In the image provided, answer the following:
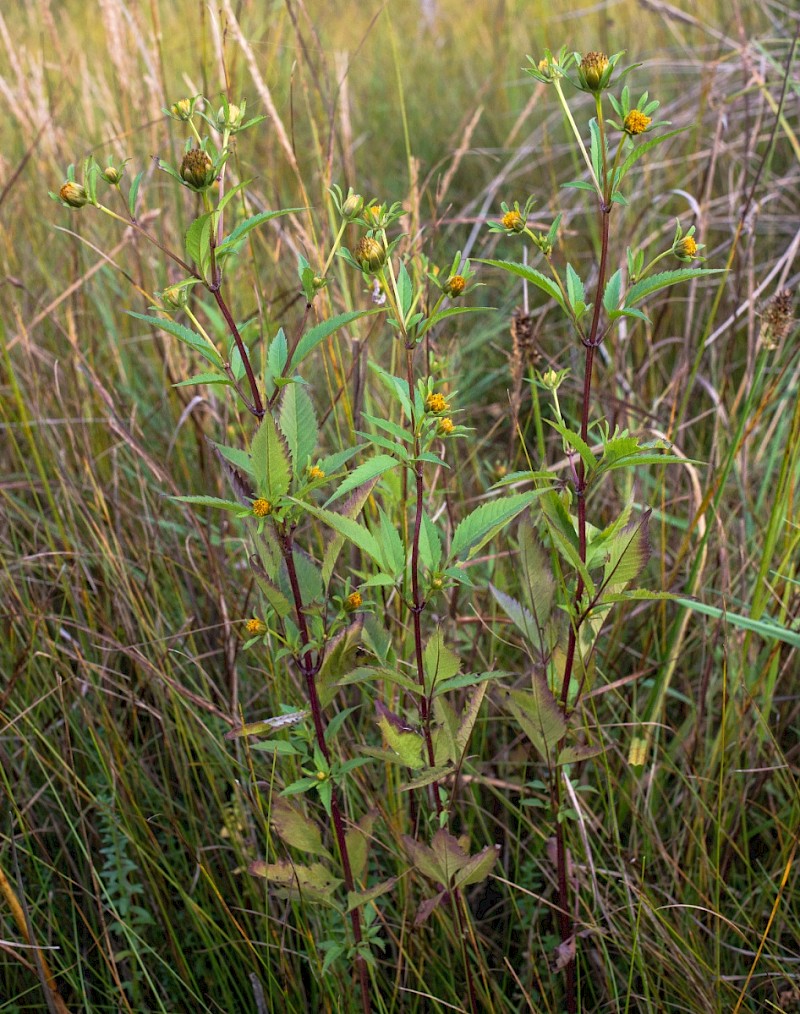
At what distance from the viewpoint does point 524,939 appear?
47.9 inches

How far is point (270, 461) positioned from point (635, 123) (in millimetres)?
420

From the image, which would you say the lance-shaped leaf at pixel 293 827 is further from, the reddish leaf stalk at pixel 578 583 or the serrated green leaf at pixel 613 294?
the serrated green leaf at pixel 613 294

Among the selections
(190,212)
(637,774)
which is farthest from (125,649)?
(190,212)

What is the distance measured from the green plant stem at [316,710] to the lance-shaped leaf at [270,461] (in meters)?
0.06

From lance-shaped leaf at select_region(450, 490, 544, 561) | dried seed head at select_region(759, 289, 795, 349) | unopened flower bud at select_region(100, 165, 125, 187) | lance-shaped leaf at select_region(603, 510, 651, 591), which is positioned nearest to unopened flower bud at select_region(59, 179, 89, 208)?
unopened flower bud at select_region(100, 165, 125, 187)

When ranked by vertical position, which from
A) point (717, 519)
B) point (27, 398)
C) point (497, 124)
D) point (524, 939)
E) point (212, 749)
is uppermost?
point (497, 124)

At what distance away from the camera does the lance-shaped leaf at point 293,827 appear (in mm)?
958

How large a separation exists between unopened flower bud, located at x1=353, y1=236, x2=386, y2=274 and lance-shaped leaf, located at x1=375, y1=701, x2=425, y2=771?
1.34 ft

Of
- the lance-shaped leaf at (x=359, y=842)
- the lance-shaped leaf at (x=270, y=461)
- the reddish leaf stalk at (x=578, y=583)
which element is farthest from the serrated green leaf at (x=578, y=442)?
the lance-shaped leaf at (x=359, y=842)

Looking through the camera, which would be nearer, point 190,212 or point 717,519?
point 717,519

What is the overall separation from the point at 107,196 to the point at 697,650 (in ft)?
6.29

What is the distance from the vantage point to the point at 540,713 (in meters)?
0.93

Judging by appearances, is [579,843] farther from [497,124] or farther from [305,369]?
[497,124]

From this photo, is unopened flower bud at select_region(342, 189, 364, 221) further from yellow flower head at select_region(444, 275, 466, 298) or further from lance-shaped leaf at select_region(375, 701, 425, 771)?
lance-shaped leaf at select_region(375, 701, 425, 771)
